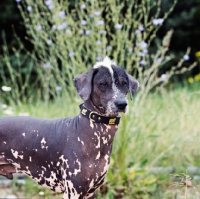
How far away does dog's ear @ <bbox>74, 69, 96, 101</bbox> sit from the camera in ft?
8.64

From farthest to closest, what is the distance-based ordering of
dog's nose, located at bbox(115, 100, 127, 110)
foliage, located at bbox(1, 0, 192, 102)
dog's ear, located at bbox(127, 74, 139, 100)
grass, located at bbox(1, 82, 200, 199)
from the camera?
foliage, located at bbox(1, 0, 192, 102)
grass, located at bbox(1, 82, 200, 199)
dog's ear, located at bbox(127, 74, 139, 100)
dog's nose, located at bbox(115, 100, 127, 110)

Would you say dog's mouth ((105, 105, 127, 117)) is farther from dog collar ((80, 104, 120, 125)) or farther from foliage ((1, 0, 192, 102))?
foliage ((1, 0, 192, 102))

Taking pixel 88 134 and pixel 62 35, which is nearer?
pixel 88 134

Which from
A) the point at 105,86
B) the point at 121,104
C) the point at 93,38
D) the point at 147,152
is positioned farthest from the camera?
the point at 93,38

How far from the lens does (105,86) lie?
2.64m

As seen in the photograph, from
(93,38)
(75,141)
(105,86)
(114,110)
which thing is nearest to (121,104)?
(114,110)

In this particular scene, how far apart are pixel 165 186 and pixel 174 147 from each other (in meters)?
0.49

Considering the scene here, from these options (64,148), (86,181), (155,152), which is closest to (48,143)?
(64,148)

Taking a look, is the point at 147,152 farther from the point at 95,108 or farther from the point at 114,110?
the point at 114,110

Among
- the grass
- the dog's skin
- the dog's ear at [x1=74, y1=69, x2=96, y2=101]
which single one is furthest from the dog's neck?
the grass

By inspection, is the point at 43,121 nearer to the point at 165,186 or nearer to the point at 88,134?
the point at 88,134

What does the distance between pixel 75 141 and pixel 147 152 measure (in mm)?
1832

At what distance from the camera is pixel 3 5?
8.88 m

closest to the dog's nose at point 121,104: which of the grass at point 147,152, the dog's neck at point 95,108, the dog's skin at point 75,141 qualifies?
the dog's skin at point 75,141
